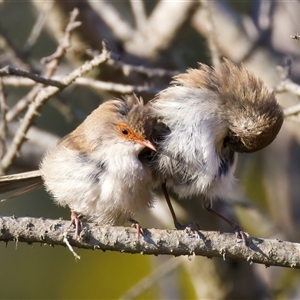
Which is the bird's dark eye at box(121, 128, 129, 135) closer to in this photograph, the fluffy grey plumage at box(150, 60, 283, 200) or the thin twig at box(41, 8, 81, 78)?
the fluffy grey plumage at box(150, 60, 283, 200)

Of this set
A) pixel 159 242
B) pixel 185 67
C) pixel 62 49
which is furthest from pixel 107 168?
pixel 185 67

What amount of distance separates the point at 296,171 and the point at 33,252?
15.5 ft

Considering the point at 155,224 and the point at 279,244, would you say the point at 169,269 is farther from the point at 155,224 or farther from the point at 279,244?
the point at 279,244

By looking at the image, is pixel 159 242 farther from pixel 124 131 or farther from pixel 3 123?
pixel 3 123

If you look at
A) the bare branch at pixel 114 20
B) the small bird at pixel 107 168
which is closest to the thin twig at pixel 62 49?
the small bird at pixel 107 168

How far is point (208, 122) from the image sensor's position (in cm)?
421

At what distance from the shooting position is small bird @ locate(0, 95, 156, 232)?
166 inches

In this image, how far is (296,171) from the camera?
20.8ft

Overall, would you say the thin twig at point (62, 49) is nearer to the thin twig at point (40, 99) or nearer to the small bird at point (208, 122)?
the thin twig at point (40, 99)

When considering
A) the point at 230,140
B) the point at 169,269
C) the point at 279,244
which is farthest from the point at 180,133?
the point at 169,269

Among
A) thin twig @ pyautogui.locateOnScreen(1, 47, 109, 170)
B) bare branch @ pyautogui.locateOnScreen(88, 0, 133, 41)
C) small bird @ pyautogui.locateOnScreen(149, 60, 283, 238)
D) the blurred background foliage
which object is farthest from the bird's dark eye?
bare branch @ pyautogui.locateOnScreen(88, 0, 133, 41)

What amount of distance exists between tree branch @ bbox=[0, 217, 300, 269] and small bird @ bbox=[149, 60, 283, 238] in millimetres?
478

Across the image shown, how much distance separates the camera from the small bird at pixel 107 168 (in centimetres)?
423

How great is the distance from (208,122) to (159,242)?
95 cm
